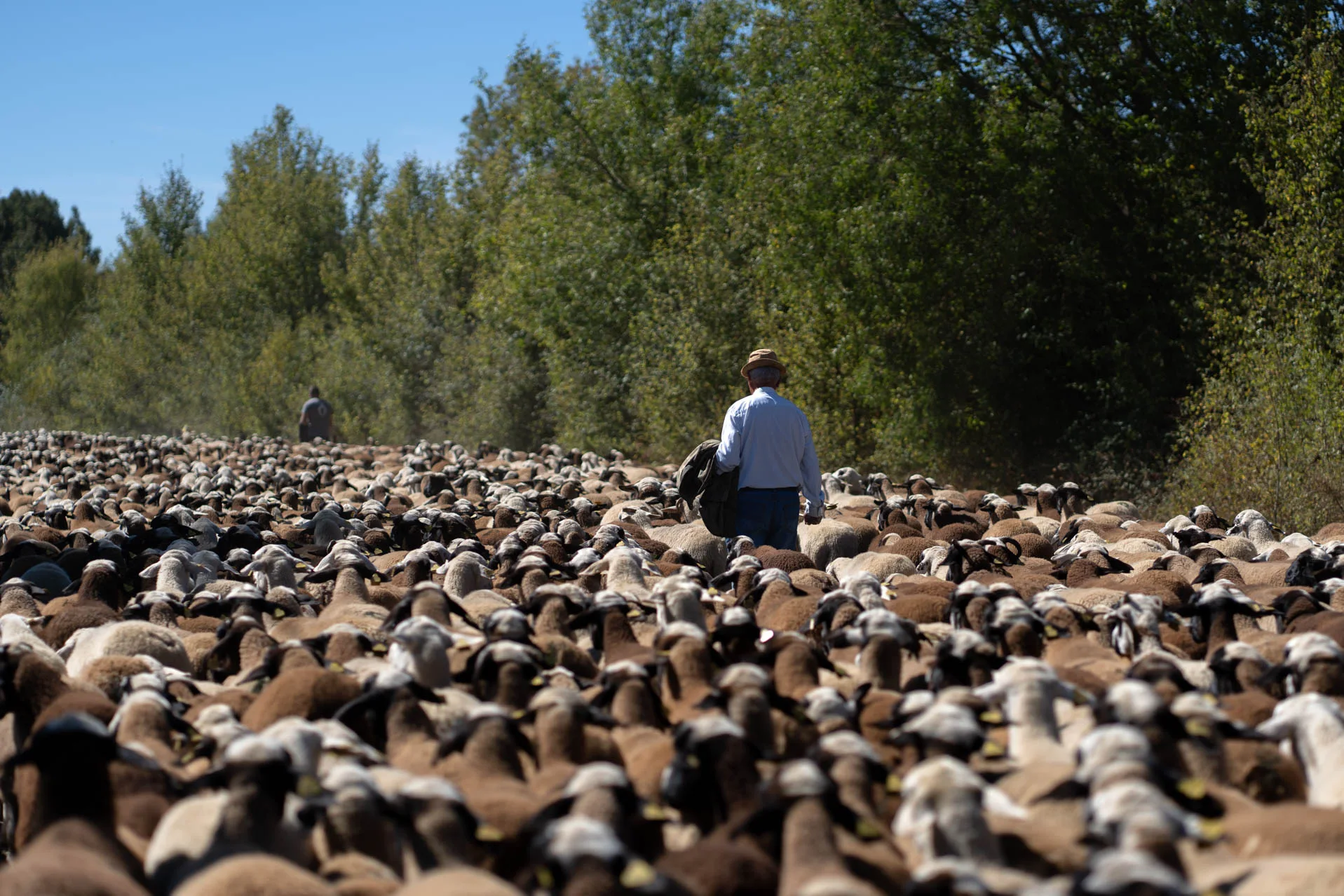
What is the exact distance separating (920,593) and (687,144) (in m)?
26.0

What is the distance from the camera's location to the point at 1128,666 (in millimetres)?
6418

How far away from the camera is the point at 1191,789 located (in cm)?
423

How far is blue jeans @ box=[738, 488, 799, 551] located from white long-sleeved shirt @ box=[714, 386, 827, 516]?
0.10 metres

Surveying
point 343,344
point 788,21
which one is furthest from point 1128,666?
point 343,344

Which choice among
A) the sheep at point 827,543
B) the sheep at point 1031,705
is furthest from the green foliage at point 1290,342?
the sheep at point 1031,705

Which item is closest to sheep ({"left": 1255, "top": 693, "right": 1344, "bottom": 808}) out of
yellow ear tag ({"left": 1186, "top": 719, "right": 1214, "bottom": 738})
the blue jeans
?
yellow ear tag ({"left": 1186, "top": 719, "right": 1214, "bottom": 738})

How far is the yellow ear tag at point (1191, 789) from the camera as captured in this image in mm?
4227

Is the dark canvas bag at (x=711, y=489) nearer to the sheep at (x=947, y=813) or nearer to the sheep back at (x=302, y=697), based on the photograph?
the sheep back at (x=302, y=697)

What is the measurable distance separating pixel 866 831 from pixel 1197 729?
1.41 meters

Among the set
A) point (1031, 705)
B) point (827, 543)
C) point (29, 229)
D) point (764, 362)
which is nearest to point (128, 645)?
point (1031, 705)

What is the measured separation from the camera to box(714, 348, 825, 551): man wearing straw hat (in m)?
9.92

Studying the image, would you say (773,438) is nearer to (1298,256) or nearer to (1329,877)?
(1329,877)

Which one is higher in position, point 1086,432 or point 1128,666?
point 1086,432

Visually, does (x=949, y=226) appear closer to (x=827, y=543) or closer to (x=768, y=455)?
(x=827, y=543)
